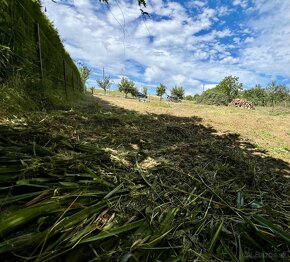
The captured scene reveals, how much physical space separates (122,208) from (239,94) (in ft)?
176

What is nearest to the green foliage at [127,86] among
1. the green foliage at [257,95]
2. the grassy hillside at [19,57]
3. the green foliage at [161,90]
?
the green foliage at [161,90]

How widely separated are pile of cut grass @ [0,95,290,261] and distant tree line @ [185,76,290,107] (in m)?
33.7

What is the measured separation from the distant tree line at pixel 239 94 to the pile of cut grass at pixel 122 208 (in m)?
33.7

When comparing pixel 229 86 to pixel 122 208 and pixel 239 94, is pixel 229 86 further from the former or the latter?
pixel 122 208

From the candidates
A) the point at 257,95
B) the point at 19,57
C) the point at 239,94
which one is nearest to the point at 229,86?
the point at 239,94

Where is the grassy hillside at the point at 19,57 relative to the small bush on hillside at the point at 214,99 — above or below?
above

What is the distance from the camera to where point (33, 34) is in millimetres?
6082

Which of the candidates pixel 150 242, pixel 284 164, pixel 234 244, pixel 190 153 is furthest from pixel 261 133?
pixel 150 242

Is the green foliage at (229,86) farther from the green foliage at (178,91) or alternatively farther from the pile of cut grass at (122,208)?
the pile of cut grass at (122,208)

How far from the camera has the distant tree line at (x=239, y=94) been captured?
35.6m

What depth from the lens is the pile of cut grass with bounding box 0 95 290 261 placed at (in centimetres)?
122

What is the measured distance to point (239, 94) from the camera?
5050cm

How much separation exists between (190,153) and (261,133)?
4.03 metres

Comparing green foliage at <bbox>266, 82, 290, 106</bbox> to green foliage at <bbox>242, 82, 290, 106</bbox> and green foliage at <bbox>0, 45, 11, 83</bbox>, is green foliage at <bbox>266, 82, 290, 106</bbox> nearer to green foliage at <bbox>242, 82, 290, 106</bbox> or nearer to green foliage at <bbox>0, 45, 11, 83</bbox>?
green foliage at <bbox>242, 82, 290, 106</bbox>
